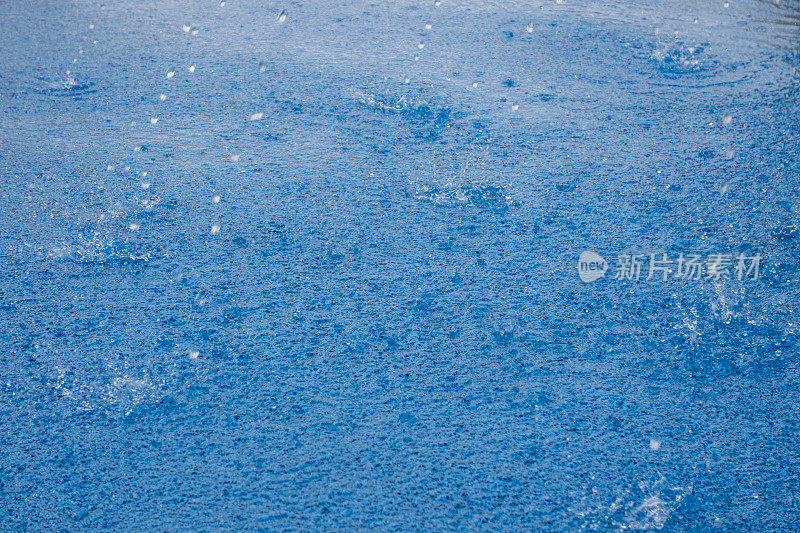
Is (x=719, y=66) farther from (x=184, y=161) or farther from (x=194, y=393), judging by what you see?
(x=194, y=393)

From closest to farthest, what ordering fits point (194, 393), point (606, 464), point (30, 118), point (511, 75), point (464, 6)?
point (606, 464) < point (194, 393) < point (30, 118) < point (511, 75) < point (464, 6)

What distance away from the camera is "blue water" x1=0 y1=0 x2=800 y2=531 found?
7.51 feet

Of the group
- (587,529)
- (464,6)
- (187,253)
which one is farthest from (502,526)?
(464,6)

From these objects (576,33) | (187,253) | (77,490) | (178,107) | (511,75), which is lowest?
(77,490)

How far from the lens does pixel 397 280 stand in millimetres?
3092

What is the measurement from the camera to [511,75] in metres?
4.55

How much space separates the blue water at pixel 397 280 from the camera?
2289 millimetres

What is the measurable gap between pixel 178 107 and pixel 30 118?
1.13 metres

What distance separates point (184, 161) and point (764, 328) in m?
3.76

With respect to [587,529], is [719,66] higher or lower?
higher

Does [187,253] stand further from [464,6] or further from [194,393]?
[464,6]

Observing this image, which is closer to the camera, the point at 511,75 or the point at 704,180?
the point at 704,180

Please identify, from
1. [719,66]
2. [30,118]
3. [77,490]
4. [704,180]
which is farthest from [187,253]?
[719,66]

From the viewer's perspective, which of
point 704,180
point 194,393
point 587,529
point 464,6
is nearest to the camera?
point 587,529
